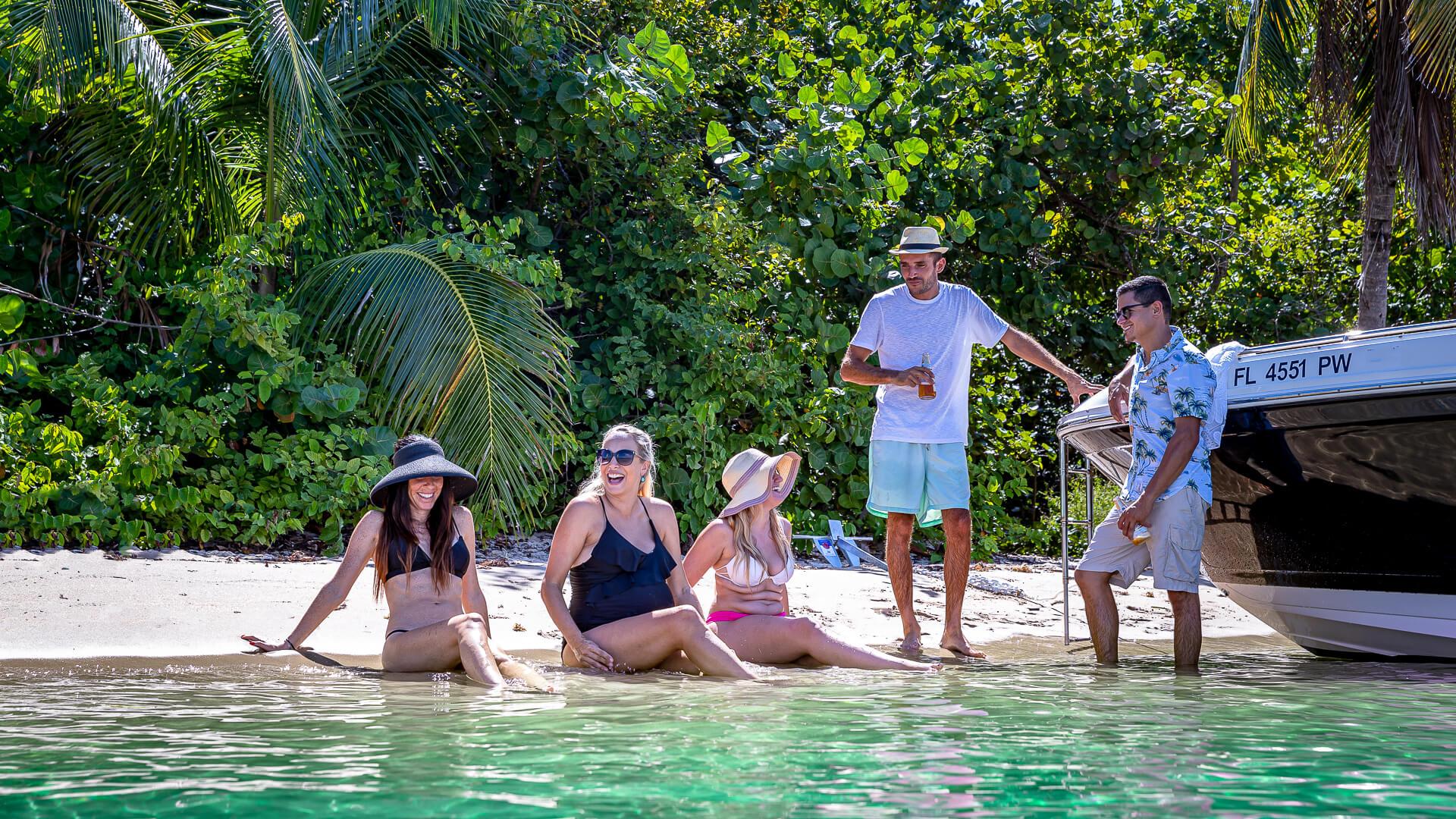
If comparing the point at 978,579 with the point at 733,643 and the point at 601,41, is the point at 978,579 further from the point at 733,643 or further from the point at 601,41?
the point at 601,41

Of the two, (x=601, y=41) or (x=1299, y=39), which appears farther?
(x=1299, y=39)

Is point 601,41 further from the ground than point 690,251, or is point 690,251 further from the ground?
point 601,41

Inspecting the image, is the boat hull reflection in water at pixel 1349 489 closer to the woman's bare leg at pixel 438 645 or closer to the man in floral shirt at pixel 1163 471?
the man in floral shirt at pixel 1163 471

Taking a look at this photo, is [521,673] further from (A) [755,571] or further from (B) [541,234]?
(B) [541,234]

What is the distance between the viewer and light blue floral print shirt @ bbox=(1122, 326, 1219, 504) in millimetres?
6078

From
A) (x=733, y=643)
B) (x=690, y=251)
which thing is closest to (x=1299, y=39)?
(x=690, y=251)

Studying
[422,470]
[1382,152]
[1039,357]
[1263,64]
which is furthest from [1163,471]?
[1382,152]

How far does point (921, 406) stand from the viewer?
7.01m

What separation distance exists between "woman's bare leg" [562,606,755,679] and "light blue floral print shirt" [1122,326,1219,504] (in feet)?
6.80

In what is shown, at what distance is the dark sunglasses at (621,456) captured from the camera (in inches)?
233

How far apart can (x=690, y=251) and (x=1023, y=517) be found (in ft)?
16.8

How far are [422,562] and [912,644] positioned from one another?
2.42 metres

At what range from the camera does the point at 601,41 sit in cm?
1203

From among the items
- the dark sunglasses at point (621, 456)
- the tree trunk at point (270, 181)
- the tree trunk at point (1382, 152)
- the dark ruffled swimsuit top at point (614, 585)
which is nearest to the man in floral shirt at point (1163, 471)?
the dark ruffled swimsuit top at point (614, 585)
